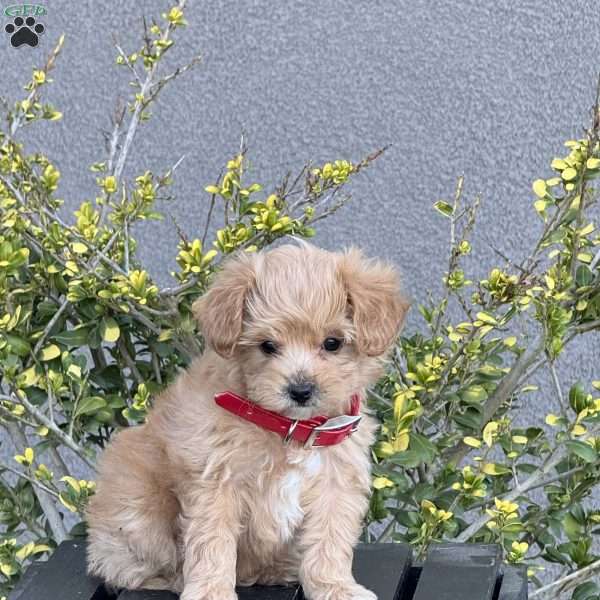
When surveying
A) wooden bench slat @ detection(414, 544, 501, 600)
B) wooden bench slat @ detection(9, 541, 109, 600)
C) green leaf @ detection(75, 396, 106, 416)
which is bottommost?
wooden bench slat @ detection(9, 541, 109, 600)

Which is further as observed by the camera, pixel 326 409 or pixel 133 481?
pixel 133 481

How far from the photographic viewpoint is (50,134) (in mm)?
5430

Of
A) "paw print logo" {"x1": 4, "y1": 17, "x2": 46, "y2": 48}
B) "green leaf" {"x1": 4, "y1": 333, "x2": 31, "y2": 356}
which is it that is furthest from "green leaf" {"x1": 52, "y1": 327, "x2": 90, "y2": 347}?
"paw print logo" {"x1": 4, "y1": 17, "x2": 46, "y2": 48}

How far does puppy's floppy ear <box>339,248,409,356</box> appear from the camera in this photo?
314cm

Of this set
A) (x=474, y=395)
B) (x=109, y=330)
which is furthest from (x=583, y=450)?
(x=109, y=330)

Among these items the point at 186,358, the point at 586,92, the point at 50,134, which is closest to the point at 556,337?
the point at 186,358

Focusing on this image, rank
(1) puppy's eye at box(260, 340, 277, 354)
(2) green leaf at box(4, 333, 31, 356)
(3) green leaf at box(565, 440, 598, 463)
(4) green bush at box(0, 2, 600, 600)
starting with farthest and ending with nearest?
(2) green leaf at box(4, 333, 31, 356) < (4) green bush at box(0, 2, 600, 600) < (3) green leaf at box(565, 440, 598, 463) < (1) puppy's eye at box(260, 340, 277, 354)

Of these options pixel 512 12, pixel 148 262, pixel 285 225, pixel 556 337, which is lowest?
pixel 148 262

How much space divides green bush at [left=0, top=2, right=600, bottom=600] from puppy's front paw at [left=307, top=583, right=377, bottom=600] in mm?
618

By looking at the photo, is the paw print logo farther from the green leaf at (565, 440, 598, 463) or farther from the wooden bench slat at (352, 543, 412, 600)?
the green leaf at (565, 440, 598, 463)

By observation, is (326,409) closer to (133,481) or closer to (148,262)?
(133,481)

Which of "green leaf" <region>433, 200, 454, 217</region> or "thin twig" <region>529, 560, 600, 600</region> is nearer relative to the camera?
"thin twig" <region>529, 560, 600, 600</region>

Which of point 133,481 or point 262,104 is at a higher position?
point 262,104

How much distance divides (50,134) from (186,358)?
5.37ft
